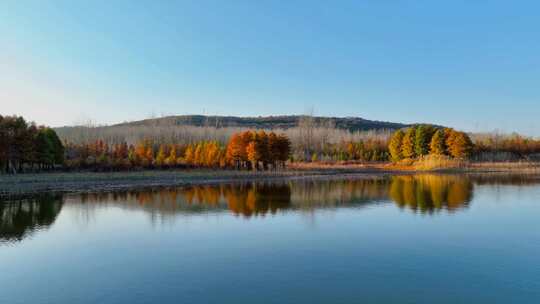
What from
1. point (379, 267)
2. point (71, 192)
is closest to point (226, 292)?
point (379, 267)

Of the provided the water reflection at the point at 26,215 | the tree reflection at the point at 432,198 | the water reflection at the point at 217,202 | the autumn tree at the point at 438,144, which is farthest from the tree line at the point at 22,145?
the autumn tree at the point at 438,144

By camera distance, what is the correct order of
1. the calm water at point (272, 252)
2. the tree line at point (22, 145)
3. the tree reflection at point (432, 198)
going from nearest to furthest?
the calm water at point (272, 252), the tree reflection at point (432, 198), the tree line at point (22, 145)

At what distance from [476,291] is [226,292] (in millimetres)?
6181

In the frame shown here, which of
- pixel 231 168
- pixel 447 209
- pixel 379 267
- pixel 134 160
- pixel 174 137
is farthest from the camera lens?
pixel 174 137

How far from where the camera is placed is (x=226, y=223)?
67.1 ft

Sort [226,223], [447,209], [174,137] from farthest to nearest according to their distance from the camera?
[174,137], [447,209], [226,223]

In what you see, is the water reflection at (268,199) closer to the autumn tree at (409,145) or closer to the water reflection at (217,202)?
the water reflection at (217,202)

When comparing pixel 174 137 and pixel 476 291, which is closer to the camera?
pixel 476 291

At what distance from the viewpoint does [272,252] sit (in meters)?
14.5

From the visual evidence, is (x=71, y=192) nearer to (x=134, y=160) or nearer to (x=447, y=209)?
(x=134, y=160)

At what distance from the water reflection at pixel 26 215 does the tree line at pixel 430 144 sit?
6074cm

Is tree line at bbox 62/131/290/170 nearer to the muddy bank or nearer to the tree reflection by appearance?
the muddy bank

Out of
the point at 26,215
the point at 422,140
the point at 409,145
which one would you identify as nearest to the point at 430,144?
the point at 422,140

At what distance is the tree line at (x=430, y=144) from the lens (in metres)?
69.5
